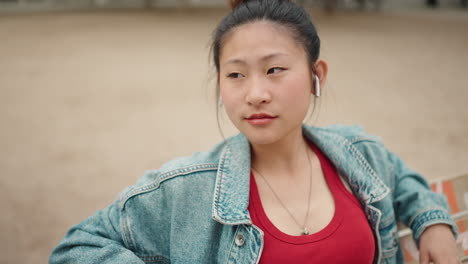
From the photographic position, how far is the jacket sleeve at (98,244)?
882mm

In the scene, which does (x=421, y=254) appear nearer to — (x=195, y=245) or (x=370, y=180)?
(x=370, y=180)

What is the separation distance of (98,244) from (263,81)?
1.74 feet

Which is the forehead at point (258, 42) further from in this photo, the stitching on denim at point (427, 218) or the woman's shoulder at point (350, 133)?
the stitching on denim at point (427, 218)

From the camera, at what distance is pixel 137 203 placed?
95 cm

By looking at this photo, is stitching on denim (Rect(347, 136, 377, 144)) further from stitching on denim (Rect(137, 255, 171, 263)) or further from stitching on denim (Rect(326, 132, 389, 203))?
stitching on denim (Rect(137, 255, 171, 263))

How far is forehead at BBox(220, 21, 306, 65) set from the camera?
96 centimetres

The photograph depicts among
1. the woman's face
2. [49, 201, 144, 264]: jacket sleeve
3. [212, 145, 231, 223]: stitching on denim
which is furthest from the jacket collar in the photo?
[49, 201, 144, 264]: jacket sleeve

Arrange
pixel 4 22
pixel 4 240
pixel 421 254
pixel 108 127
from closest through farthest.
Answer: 1. pixel 421 254
2. pixel 4 240
3. pixel 108 127
4. pixel 4 22

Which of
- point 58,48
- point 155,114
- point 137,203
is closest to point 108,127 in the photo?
point 155,114

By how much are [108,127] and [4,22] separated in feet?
21.0

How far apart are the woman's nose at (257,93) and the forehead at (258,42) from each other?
0.06 meters

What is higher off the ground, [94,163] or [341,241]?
[341,241]

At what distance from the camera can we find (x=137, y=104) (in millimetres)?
3855

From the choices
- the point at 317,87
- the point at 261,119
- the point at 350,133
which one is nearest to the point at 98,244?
the point at 261,119
